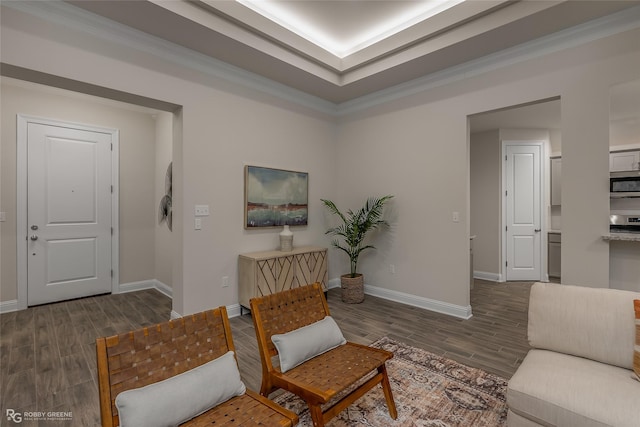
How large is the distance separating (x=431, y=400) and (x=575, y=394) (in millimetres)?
877

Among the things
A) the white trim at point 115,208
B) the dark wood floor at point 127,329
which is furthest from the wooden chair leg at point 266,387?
the white trim at point 115,208

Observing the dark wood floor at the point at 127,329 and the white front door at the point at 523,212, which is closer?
the dark wood floor at the point at 127,329

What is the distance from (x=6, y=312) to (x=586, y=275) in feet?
21.1

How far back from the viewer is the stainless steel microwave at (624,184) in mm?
2662

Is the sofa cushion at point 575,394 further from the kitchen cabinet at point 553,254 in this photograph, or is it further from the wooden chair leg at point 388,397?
the kitchen cabinet at point 553,254

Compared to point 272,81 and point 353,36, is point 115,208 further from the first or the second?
point 353,36

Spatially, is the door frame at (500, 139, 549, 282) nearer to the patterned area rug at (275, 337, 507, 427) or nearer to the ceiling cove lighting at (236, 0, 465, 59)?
the ceiling cove lighting at (236, 0, 465, 59)

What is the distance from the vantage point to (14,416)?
1897 millimetres

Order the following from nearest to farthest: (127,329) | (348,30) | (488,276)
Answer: (127,329) → (348,30) → (488,276)

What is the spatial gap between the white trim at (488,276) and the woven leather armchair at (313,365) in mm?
4461

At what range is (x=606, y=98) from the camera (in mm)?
2668

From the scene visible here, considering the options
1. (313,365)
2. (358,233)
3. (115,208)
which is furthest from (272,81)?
(313,365)

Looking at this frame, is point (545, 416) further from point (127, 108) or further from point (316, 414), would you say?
point (127, 108)

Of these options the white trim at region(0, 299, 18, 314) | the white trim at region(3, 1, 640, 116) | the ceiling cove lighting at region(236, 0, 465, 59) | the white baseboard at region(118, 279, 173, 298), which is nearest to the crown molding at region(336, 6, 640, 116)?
the white trim at region(3, 1, 640, 116)
